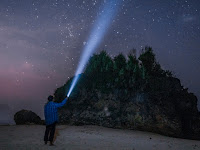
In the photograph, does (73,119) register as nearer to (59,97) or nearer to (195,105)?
(59,97)

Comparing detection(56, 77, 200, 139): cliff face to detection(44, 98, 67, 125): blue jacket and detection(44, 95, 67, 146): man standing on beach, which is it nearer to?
detection(44, 95, 67, 146): man standing on beach

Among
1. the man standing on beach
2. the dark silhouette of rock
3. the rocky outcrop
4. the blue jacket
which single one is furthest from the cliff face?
the blue jacket

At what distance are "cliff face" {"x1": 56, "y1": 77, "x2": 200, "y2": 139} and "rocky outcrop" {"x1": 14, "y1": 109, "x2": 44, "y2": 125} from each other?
235cm

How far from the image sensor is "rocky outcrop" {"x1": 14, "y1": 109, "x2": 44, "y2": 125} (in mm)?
19109

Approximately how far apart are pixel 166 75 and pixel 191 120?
5.70 metres

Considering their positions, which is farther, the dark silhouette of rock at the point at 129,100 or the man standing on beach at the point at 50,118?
the dark silhouette of rock at the point at 129,100

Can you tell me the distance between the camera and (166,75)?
2261 cm

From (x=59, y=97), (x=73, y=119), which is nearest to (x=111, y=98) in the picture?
(x=73, y=119)

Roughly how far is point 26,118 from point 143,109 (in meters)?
11.2

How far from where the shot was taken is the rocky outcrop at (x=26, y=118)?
752 inches

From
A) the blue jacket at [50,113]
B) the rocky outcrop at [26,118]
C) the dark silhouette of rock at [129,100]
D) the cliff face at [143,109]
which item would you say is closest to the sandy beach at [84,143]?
the blue jacket at [50,113]

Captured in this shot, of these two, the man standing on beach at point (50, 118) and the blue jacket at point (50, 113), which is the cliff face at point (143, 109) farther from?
the blue jacket at point (50, 113)

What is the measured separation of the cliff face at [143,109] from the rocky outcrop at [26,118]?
2349mm

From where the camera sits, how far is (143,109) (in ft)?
60.8
